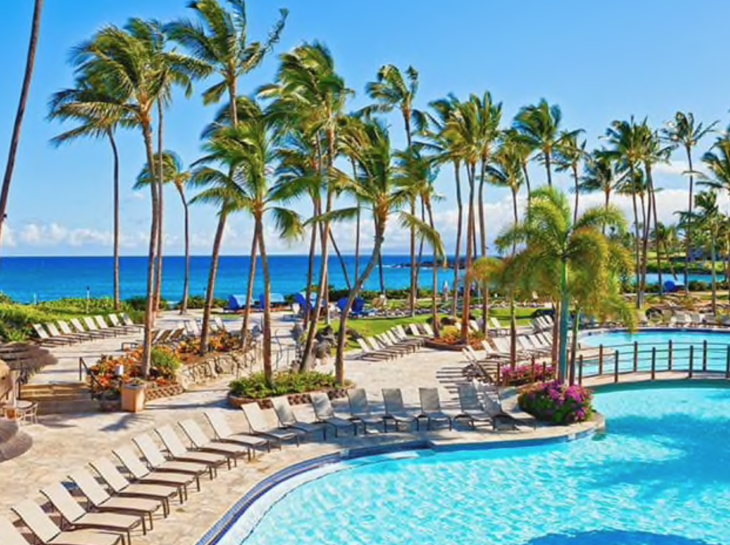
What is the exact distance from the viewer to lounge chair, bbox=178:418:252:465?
12906 millimetres

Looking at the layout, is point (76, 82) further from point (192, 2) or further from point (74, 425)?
point (74, 425)

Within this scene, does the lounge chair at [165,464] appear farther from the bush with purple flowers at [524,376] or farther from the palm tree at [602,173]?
the palm tree at [602,173]

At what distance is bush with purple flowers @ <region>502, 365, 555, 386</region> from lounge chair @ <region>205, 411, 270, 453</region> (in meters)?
8.32

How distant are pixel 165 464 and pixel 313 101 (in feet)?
35.8

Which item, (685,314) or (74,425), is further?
(685,314)

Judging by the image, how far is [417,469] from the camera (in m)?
14.0

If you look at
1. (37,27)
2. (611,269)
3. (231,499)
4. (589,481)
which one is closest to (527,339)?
(611,269)

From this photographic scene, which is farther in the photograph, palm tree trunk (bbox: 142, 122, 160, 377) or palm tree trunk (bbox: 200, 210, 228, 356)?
palm tree trunk (bbox: 200, 210, 228, 356)

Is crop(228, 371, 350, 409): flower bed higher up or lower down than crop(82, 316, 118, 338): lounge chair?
lower down

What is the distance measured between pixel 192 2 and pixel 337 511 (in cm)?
1408

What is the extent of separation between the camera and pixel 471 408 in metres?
16.5

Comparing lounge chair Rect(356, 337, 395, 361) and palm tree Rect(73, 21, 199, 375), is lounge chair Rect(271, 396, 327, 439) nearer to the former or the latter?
palm tree Rect(73, 21, 199, 375)

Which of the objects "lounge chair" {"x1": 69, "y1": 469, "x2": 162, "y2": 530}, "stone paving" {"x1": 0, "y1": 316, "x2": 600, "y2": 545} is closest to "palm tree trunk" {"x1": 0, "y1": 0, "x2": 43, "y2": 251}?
"stone paving" {"x1": 0, "y1": 316, "x2": 600, "y2": 545}

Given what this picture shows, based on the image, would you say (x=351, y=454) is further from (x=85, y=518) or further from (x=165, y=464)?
(x=85, y=518)
